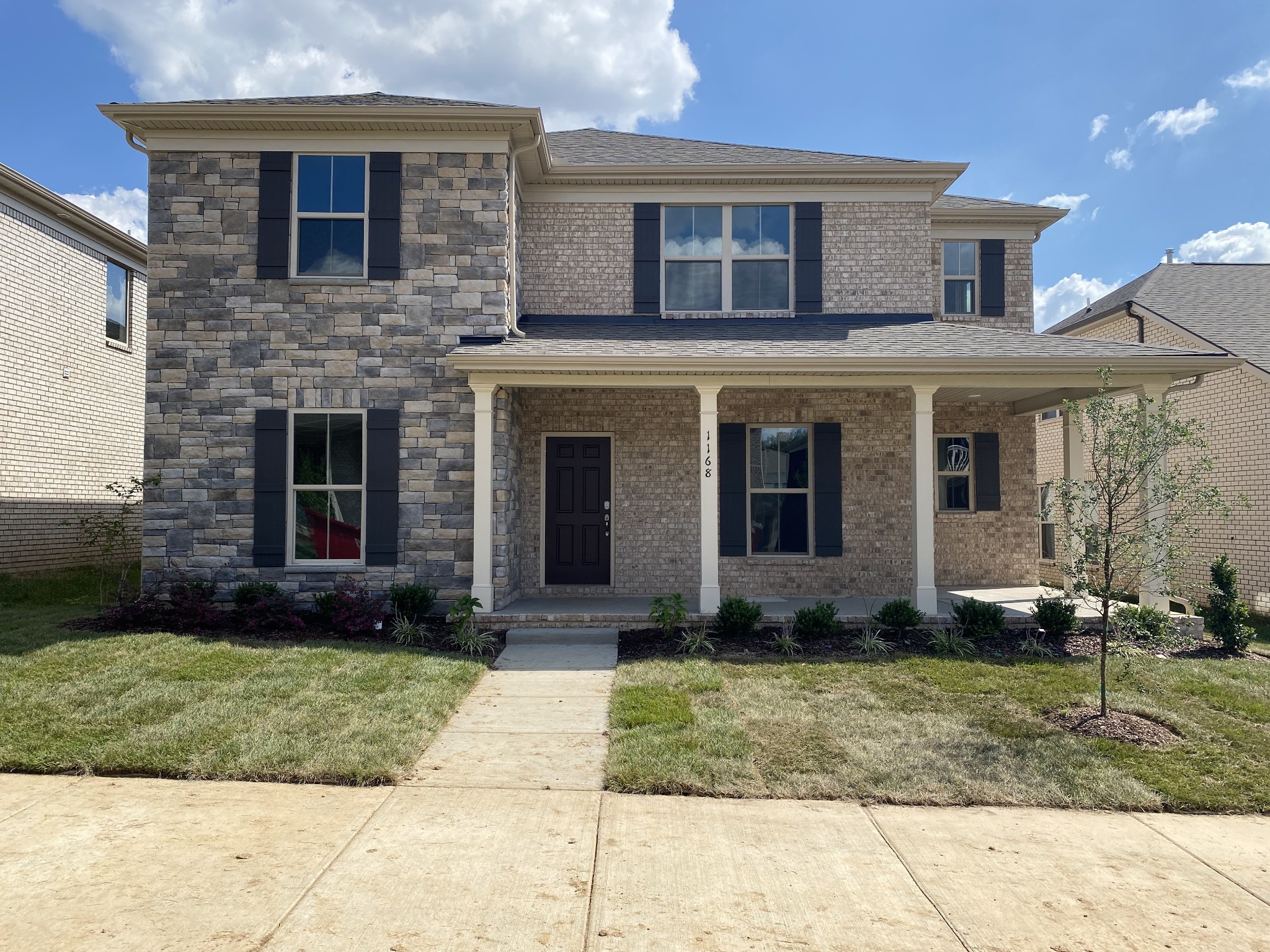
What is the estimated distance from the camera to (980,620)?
809 cm

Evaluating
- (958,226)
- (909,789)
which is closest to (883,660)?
→ (909,789)

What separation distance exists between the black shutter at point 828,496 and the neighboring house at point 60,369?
1030 cm

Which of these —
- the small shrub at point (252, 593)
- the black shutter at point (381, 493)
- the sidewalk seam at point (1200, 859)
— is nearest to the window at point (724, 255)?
the black shutter at point (381, 493)

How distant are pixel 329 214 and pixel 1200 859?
380 inches

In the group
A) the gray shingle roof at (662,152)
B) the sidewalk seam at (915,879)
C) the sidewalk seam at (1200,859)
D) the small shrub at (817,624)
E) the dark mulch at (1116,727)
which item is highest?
the gray shingle roof at (662,152)

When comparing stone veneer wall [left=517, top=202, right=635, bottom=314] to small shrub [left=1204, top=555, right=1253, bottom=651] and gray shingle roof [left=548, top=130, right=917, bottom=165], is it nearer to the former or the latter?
gray shingle roof [left=548, top=130, right=917, bottom=165]

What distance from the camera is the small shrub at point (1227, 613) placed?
799 cm

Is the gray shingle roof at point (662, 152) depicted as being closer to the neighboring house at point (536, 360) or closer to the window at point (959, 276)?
the neighboring house at point (536, 360)

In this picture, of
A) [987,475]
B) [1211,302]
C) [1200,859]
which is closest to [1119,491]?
[1200,859]

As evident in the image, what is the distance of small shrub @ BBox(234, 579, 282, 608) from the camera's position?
8.42 meters

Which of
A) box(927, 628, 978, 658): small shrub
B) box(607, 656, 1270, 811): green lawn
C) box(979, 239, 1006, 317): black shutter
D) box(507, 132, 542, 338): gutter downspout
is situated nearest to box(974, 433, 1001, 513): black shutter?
box(979, 239, 1006, 317): black shutter

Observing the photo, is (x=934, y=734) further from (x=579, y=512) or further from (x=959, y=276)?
(x=959, y=276)

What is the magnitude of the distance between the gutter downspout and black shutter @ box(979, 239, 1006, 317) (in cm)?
735

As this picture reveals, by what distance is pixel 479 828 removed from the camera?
3.92 metres
